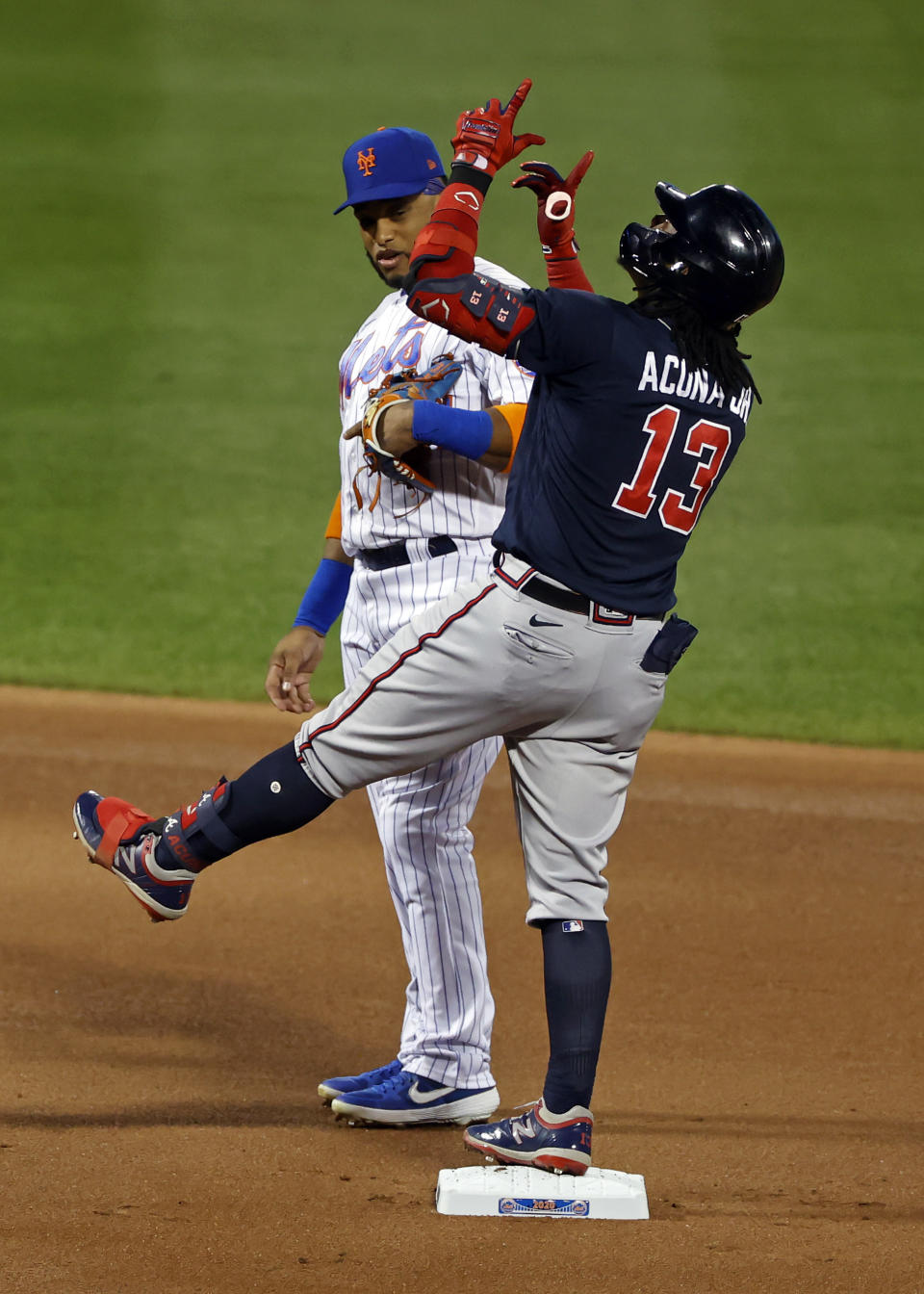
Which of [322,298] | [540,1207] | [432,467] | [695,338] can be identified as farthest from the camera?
[322,298]

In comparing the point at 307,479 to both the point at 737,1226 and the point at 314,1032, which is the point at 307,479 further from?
the point at 737,1226

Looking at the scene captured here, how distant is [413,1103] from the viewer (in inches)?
129

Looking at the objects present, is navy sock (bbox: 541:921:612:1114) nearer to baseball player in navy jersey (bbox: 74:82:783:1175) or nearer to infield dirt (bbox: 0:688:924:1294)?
baseball player in navy jersey (bbox: 74:82:783:1175)

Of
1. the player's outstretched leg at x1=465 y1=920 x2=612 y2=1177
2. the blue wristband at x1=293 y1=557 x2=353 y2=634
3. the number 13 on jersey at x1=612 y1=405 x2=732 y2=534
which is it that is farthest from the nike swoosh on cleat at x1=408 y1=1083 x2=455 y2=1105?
the number 13 on jersey at x1=612 y1=405 x2=732 y2=534

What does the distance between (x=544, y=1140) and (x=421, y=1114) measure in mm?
495

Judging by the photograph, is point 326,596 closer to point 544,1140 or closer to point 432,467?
point 432,467

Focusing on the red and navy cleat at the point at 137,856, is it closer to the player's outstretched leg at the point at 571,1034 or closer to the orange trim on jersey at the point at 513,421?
the player's outstretched leg at the point at 571,1034

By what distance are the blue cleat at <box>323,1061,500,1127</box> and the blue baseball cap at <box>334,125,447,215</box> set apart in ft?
6.02

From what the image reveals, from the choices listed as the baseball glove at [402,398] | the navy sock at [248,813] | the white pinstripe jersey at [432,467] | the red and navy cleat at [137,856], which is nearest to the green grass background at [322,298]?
the white pinstripe jersey at [432,467]

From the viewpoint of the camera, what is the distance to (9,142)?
13797 mm

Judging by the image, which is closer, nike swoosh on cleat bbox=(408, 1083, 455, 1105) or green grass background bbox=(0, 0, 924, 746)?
nike swoosh on cleat bbox=(408, 1083, 455, 1105)

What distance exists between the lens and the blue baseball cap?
10.5 feet

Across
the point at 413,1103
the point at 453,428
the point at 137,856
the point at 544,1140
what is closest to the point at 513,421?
the point at 453,428

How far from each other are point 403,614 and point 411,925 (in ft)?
2.18
